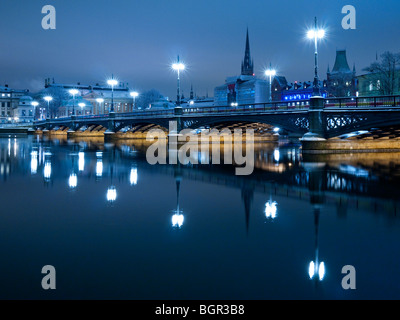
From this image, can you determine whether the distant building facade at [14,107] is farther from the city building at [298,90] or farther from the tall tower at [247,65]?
the city building at [298,90]

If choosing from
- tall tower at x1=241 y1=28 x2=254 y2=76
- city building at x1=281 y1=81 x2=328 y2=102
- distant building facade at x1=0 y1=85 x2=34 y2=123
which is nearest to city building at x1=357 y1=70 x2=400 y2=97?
city building at x1=281 y1=81 x2=328 y2=102

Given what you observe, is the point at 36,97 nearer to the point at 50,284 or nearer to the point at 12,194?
the point at 12,194

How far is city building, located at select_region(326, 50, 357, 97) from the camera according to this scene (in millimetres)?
91675

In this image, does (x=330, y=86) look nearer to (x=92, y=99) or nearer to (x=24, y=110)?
(x=92, y=99)

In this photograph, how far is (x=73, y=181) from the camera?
19.9 meters

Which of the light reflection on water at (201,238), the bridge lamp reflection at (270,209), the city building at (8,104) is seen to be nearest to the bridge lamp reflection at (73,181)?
the light reflection on water at (201,238)

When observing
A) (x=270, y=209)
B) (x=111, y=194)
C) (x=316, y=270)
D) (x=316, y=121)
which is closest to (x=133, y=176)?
(x=111, y=194)

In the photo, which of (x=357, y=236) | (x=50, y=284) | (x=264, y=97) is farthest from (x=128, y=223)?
(x=264, y=97)

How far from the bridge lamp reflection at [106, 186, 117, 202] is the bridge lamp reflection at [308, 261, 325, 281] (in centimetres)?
873

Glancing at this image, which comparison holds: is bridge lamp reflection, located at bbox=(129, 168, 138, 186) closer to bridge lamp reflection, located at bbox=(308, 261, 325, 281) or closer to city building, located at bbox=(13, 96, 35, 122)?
bridge lamp reflection, located at bbox=(308, 261, 325, 281)

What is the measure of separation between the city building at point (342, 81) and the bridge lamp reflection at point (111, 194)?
265ft

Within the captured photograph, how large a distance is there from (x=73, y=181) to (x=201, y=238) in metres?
12.2

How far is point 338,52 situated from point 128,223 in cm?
12611
